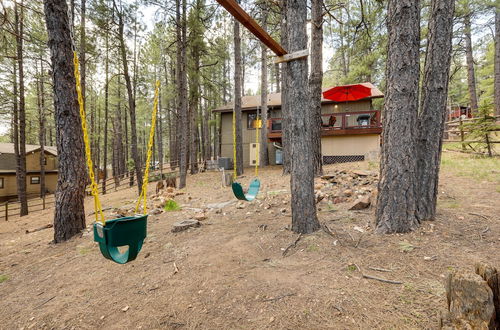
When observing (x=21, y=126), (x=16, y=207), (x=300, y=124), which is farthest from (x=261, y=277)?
(x=16, y=207)

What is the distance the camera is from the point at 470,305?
1.46m

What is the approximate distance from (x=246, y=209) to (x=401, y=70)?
3.88 m

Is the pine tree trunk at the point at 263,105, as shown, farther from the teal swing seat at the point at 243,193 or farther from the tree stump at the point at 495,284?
the tree stump at the point at 495,284

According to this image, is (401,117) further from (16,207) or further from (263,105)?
(16,207)

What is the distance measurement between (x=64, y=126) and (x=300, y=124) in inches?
183

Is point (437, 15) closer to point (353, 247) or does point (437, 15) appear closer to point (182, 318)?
point (353, 247)

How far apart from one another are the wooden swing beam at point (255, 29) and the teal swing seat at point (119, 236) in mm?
2284

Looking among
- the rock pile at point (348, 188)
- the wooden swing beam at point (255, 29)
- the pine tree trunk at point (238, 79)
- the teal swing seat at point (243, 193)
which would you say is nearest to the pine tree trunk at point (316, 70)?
the rock pile at point (348, 188)

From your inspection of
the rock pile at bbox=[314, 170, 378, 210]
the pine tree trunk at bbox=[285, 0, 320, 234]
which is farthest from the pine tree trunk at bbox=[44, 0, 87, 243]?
the rock pile at bbox=[314, 170, 378, 210]

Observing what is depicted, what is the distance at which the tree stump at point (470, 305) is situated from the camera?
1429 mm

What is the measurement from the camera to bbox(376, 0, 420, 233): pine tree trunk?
3072mm

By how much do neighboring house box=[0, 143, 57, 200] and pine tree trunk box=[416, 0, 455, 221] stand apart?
72.8 feet

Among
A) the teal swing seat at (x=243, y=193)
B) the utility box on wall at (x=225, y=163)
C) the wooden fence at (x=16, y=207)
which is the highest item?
the utility box on wall at (x=225, y=163)

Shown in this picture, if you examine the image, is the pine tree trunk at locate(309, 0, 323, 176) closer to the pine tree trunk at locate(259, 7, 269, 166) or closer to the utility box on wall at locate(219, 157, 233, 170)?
the pine tree trunk at locate(259, 7, 269, 166)
